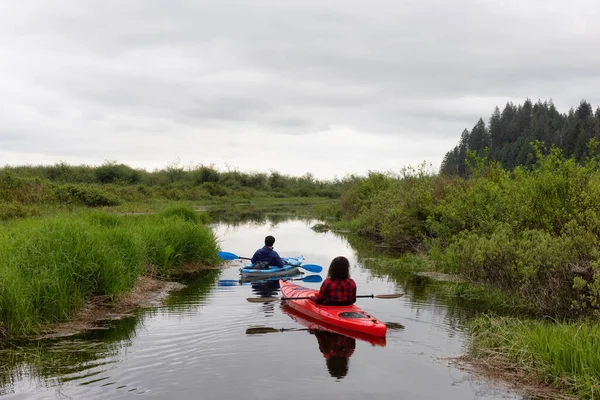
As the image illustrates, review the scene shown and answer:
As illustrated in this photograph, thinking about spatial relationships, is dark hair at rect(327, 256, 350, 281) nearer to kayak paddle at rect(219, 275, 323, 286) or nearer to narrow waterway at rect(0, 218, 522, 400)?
narrow waterway at rect(0, 218, 522, 400)

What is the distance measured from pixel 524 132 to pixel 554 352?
85.5 metres

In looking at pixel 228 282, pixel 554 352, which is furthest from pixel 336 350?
pixel 228 282

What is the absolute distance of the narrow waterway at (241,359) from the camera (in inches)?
268

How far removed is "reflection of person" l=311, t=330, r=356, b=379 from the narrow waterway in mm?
17

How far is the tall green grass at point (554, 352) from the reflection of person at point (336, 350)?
1.89m

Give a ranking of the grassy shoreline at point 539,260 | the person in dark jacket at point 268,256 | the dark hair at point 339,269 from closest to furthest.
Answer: the grassy shoreline at point 539,260 → the dark hair at point 339,269 → the person in dark jacket at point 268,256

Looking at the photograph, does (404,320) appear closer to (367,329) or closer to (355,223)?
(367,329)

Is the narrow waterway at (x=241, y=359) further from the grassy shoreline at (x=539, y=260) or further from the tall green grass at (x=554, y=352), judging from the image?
the grassy shoreline at (x=539, y=260)

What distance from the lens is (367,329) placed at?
923 centimetres

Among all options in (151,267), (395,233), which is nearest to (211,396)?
(151,267)

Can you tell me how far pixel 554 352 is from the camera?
269 inches

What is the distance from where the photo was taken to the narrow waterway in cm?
680

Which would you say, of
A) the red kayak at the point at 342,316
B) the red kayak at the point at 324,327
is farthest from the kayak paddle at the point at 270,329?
the red kayak at the point at 342,316

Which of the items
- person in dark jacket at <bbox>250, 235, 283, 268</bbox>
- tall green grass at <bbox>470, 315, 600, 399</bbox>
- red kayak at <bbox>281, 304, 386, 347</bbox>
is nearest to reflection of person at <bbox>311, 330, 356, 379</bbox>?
red kayak at <bbox>281, 304, 386, 347</bbox>
